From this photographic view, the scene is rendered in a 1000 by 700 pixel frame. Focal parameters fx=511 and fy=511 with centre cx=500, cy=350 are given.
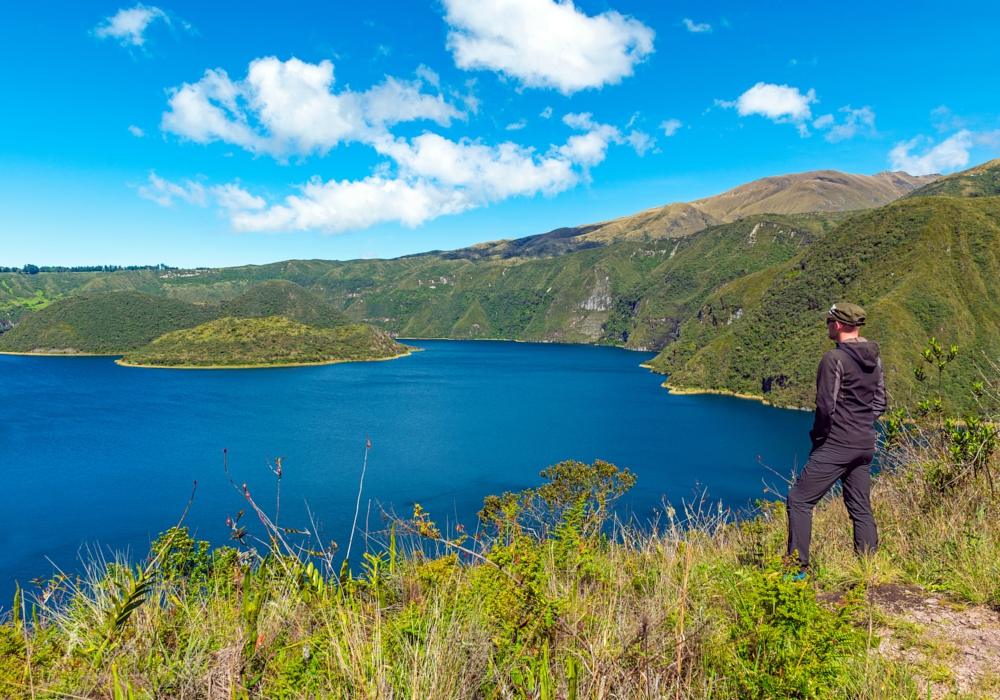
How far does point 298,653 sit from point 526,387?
115507 mm

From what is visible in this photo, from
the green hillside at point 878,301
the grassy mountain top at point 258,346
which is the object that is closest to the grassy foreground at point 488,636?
the green hillside at point 878,301

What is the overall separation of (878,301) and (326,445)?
110 metres

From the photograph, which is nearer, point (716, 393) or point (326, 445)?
point (326, 445)

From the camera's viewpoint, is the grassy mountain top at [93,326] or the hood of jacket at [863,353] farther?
the grassy mountain top at [93,326]

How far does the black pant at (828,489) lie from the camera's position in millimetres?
4219

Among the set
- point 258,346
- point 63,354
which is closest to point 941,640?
point 258,346

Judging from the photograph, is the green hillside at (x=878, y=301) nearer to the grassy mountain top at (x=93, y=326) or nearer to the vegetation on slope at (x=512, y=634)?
the vegetation on slope at (x=512, y=634)

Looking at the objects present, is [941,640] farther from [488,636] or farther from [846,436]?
[488,636]

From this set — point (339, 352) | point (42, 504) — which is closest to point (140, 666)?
point (42, 504)

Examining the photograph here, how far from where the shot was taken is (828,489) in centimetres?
430

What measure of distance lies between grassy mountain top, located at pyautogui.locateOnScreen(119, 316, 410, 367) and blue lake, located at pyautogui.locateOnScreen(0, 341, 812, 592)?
71.8 feet

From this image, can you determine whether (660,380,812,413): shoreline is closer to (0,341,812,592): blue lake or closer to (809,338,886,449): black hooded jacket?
(0,341,812,592): blue lake

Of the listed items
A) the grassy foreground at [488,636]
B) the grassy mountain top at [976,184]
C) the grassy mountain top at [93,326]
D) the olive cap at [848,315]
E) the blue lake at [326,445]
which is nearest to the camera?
the grassy foreground at [488,636]

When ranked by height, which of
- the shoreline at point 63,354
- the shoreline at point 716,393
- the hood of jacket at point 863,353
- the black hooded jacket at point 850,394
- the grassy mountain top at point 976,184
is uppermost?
the grassy mountain top at point 976,184
